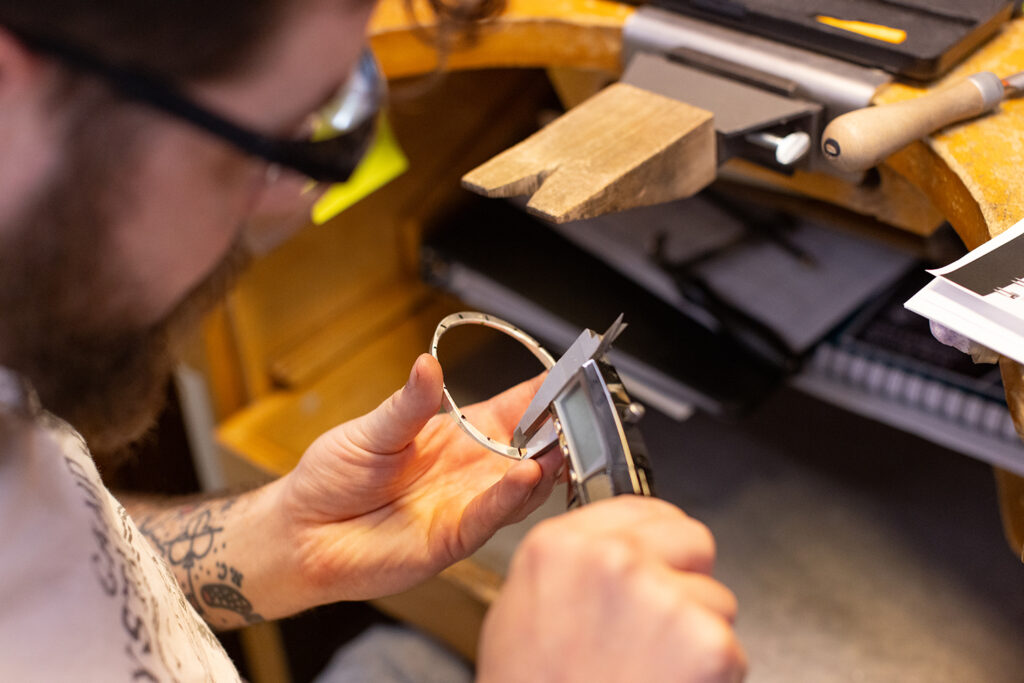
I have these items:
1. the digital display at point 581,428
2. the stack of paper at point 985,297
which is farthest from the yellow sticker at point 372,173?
the stack of paper at point 985,297

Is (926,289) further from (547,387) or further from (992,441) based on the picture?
(992,441)

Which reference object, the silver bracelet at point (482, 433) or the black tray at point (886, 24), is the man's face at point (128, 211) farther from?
the black tray at point (886, 24)

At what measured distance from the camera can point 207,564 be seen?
0.69 m

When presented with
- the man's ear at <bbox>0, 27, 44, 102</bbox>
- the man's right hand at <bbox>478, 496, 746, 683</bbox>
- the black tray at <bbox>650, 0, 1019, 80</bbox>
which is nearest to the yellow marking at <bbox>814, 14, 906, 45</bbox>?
the black tray at <bbox>650, 0, 1019, 80</bbox>

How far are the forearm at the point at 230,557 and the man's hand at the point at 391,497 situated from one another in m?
0.02

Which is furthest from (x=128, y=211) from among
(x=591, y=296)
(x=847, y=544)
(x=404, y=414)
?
(x=847, y=544)

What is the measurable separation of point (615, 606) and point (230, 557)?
1.30ft

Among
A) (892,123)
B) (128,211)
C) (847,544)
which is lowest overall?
(847,544)

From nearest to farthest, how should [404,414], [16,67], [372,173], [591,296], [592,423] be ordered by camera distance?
1. [16,67]
2. [592,423]
3. [404,414]
4. [372,173]
5. [591,296]

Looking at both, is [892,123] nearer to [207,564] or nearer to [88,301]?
[88,301]

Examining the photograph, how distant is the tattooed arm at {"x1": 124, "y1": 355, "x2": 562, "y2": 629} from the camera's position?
0.58 metres

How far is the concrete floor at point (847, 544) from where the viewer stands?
2.56 feet

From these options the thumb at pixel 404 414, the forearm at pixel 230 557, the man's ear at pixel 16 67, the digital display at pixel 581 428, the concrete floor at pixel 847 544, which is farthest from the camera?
the concrete floor at pixel 847 544

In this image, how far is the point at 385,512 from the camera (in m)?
0.63
